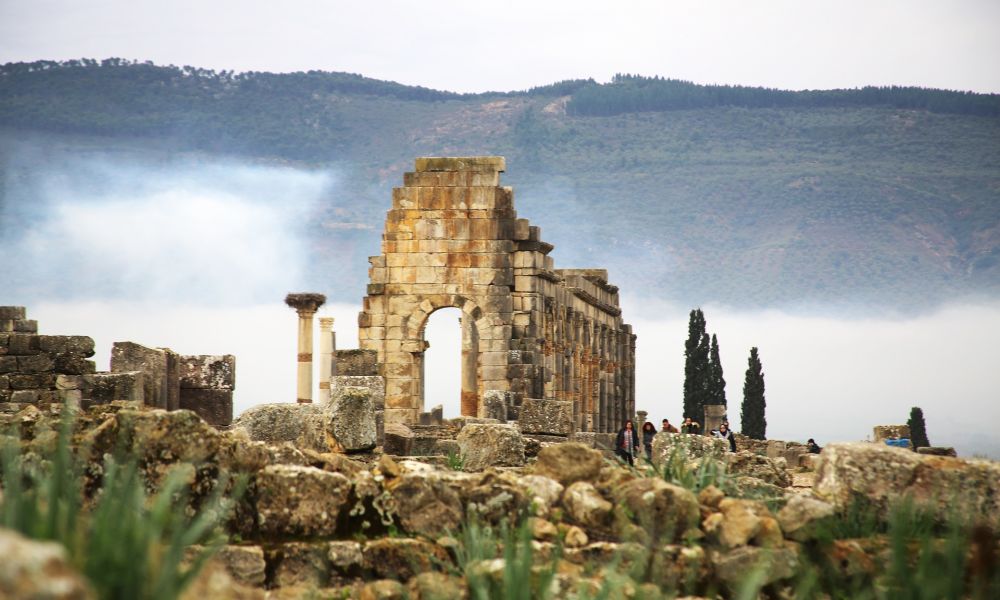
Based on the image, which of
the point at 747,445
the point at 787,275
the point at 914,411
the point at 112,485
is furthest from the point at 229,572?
the point at 787,275

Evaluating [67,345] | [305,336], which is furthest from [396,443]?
[305,336]

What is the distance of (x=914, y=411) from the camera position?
67625 mm

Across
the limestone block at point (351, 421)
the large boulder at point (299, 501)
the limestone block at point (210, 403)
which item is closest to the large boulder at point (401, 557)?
the large boulder at point (299, 501)

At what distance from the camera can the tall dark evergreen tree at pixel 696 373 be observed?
7662 cm

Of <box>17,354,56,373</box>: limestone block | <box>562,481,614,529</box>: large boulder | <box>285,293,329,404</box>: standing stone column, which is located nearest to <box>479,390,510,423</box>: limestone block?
<box>17,354,56,373</box>: limestone block

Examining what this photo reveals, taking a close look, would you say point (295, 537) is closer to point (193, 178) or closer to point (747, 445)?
point (747, 445)

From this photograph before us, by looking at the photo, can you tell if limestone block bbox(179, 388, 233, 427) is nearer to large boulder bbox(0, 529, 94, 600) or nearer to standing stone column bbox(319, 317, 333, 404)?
large boulder bbox(0, 529, 94, 600)

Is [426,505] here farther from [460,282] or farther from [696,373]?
[696,373]

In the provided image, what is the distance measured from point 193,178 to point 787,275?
64154 millimetres

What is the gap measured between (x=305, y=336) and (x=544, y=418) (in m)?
20.6

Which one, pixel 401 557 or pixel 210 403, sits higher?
pixel 210 403

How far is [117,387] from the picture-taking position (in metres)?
21.8

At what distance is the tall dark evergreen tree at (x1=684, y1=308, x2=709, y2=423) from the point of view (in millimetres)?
76625

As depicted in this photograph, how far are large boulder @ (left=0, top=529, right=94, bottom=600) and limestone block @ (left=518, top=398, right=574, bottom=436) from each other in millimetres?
20510
